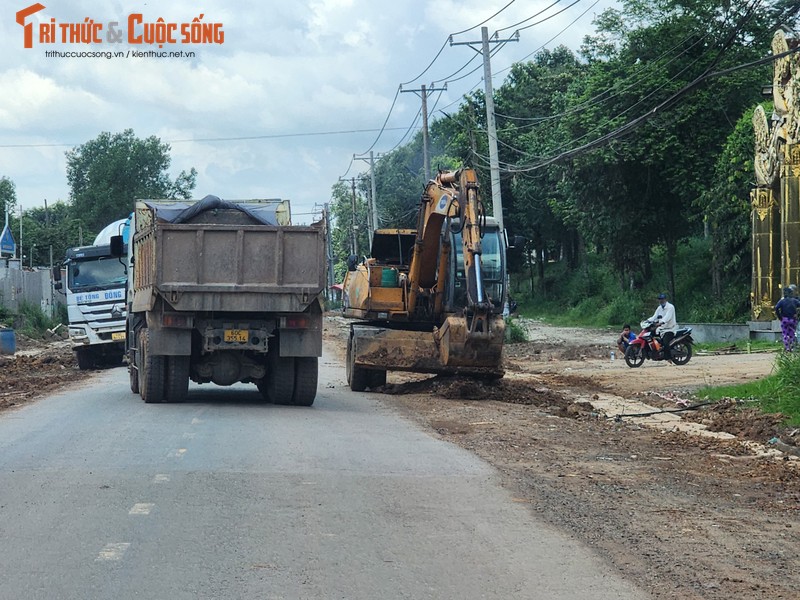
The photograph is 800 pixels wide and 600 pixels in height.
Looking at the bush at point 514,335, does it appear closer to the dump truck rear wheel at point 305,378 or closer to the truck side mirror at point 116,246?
the truck side mirror at point 116,246

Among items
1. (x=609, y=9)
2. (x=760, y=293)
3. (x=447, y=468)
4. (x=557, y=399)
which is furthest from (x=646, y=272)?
(x=447, y=468)

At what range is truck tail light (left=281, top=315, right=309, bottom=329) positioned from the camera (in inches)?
647

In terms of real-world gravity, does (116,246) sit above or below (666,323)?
above

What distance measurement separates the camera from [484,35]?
36.9 meters

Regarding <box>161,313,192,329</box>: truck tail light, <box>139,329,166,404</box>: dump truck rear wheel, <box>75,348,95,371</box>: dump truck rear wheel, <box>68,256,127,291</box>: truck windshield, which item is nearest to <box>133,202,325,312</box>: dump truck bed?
<box>161,313,192,329</box>: truck tail light

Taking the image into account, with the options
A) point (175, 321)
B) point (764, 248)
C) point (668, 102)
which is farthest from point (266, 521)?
point (764, 248)

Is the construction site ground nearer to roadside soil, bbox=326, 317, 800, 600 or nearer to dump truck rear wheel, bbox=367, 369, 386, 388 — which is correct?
roadside soil, bbox=326, 317, 800, 600

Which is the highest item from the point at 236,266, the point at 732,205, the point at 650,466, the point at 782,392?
the point at 732,205

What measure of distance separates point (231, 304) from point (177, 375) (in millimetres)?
1617

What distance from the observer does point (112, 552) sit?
274 inches

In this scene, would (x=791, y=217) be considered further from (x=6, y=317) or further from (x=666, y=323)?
(x=6, y=317)

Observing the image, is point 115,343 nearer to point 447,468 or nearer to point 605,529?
point 447,468

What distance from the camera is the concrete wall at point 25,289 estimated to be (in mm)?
44375

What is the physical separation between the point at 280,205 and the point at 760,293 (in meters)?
16.2
